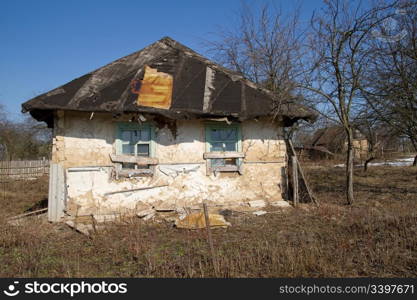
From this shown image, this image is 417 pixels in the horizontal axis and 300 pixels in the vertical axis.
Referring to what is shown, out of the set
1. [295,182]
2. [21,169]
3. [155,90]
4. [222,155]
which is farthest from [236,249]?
[21,169]

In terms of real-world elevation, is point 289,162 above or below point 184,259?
above

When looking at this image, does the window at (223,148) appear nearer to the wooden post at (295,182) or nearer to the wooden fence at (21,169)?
the wooden post at (295,182)

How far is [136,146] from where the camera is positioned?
7.30 meters

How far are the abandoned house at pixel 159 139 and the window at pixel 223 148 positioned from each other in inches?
1.1

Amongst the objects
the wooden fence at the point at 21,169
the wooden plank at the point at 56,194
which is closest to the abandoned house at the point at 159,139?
the wooden plank at the point at 56,194

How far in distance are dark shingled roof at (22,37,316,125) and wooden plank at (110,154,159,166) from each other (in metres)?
1.23

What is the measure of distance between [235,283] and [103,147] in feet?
17.0

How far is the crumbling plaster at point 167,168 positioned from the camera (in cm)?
694

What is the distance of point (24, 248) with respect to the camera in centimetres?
494

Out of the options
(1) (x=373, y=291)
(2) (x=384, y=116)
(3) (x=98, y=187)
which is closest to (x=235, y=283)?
(1) (x=373, y=291)

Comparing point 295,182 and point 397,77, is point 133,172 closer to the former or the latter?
point 295,182

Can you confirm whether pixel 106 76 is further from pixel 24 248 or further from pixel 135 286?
pixel 135 286

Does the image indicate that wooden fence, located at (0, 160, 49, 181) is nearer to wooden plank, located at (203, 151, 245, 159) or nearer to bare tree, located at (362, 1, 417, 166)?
wooden plank, located at (203, 151, 245, 159)

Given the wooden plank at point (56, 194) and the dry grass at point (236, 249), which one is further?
the wooden plank at point (56, 194)
